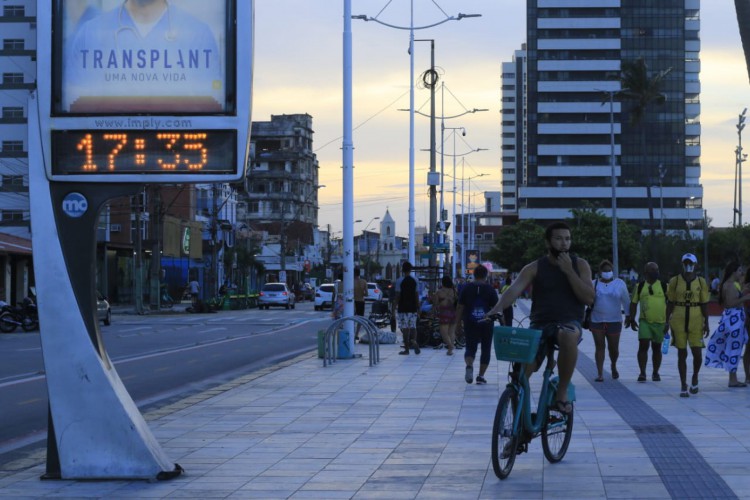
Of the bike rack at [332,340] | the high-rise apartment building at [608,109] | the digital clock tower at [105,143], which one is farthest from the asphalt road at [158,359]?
the high-rise apartment building at [608,109]

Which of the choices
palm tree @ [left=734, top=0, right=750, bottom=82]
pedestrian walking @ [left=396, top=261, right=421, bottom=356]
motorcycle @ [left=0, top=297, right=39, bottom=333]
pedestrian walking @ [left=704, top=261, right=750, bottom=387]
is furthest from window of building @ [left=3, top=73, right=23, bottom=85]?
palm tree @ [left=734, top=0, right=750, bottom=82]

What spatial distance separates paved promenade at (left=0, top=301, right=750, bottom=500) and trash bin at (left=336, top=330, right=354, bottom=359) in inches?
212

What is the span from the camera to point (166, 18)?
9.20 m

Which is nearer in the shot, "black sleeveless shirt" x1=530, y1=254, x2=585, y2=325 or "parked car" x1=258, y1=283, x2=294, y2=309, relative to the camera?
"black sleeveless shirt" x1=530, y1=254, x2=585, y2=325

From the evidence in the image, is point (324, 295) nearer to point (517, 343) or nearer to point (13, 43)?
point (13, 43)

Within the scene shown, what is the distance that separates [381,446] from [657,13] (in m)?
131

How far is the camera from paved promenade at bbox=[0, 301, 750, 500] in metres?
8.50

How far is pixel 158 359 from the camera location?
24359mm

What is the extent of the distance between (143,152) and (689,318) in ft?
28.7

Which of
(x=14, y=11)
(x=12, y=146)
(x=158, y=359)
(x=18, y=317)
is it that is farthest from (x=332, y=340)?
(x=14, y=11)

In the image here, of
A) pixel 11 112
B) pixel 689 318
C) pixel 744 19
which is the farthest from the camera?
pixel 11 112

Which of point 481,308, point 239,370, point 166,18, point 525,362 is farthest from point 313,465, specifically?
point 239,370

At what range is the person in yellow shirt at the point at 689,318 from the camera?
15.3 metres

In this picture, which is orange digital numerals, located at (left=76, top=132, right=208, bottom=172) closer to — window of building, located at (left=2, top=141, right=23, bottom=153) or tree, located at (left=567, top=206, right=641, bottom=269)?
window of building, located at (left=2, top=141, right=23, bottom=153)
